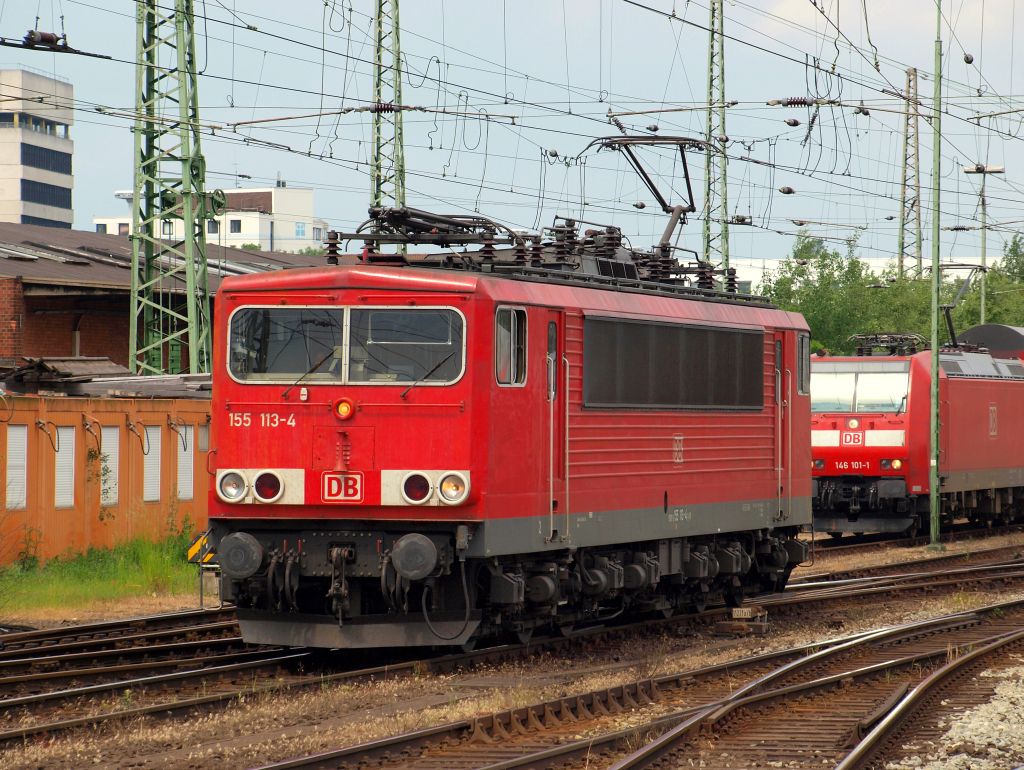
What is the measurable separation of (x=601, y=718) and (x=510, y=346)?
356 cm

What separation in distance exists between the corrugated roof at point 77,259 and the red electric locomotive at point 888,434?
38.9ft

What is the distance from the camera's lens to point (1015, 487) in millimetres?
34031

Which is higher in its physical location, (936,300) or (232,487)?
(936,300)

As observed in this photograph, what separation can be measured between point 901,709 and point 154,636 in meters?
7.24

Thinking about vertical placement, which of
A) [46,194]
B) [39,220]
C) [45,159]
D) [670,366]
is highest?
[45,159]

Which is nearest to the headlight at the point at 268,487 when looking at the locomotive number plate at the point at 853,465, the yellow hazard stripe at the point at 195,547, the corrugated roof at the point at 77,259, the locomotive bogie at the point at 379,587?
the locomotive bogie at the point at 379,587

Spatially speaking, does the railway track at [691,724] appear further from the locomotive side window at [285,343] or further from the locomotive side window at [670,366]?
the locomotive side window at [285,343]

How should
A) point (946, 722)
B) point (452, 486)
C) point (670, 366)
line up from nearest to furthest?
point (946, 722), point (452, 486), point (670, 366)

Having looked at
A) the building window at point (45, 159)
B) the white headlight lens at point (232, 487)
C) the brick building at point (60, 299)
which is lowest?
the white headlight lens at point (232, 487)

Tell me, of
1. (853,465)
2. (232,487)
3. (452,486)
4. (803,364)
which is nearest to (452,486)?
(452,486)

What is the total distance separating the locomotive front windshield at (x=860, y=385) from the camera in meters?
28.1

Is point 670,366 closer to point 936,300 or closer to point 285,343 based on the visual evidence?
point 285,343

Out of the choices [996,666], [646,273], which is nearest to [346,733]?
[996,666]

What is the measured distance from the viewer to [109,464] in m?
21.9
